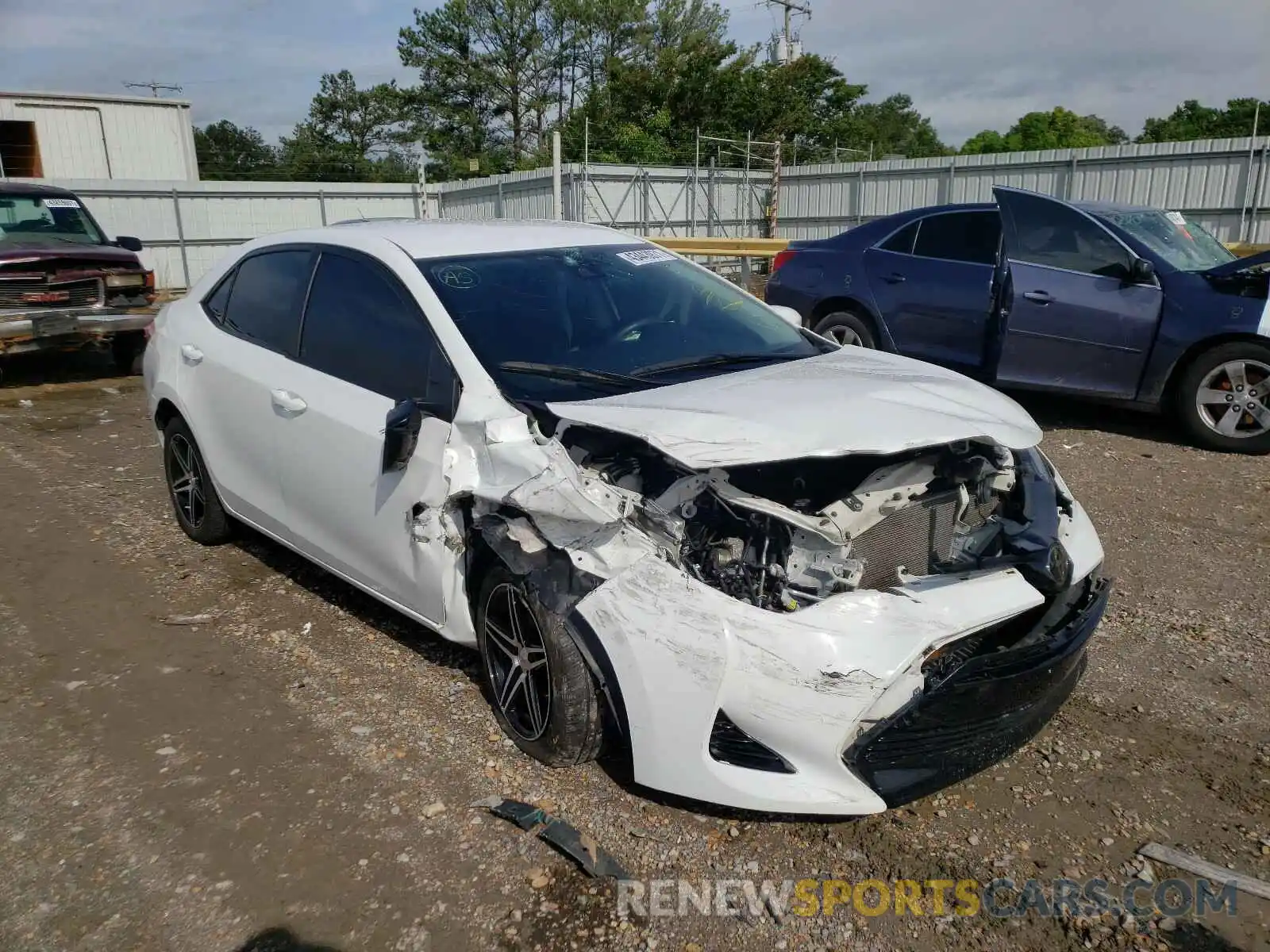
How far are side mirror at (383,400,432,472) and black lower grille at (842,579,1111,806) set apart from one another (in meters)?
1.74

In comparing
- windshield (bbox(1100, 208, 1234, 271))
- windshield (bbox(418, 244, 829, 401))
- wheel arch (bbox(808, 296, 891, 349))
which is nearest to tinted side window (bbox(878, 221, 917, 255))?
wheel arch (bbox(808, 296, 891, 349))

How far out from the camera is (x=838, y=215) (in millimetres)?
23297

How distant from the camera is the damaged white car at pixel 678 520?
102 inches

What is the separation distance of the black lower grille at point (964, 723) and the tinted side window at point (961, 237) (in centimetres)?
530

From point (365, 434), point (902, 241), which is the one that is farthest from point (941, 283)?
point (365, 434)

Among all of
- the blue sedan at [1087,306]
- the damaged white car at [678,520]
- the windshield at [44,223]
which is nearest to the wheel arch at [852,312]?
the blue sedan at [1087,306]

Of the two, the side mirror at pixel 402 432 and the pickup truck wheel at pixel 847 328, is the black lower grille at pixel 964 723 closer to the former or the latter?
the side mirror at pixel 402 432

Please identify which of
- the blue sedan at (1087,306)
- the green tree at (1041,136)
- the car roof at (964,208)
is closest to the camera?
the blue sedan at (1087,306)

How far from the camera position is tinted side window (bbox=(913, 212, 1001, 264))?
24.5 ft

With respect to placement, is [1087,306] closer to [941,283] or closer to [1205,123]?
[941,283]

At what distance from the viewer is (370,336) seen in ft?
12.3

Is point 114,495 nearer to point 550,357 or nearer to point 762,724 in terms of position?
point 550,357

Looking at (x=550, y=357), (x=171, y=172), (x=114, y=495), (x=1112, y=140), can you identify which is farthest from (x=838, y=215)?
(x=1112, y=140)

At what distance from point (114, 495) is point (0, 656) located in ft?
8.00
